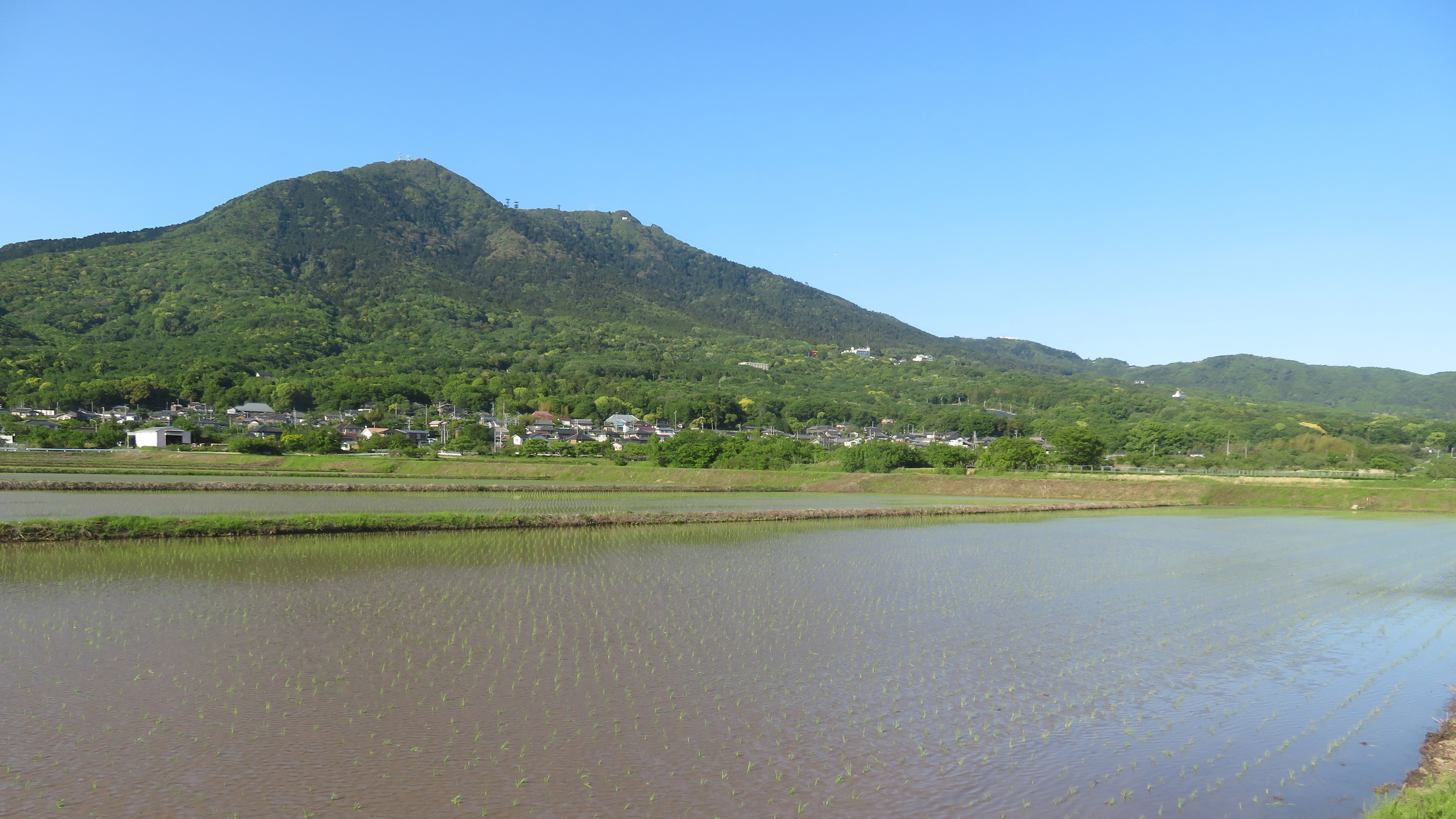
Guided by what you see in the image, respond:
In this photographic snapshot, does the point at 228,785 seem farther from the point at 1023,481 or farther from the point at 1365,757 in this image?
the point at 1023,481

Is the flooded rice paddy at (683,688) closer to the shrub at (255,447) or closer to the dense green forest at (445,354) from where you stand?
the shrub at (255,447)

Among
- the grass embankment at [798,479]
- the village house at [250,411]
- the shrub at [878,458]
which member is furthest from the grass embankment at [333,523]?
the village house at [250,411]

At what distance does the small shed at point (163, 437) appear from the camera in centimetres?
6412

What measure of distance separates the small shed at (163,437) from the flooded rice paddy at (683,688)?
53961mm

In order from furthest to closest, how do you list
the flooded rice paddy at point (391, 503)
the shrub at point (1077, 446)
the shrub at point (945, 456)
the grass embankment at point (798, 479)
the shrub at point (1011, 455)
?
the shrub at point (1077, 446) < the shrub at point (1011, 455) < the shrub at point (945, 456) < the grass embankment at point (798, 479) < the flooded rice paddy at point (391, 503)

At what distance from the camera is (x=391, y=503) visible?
29.6m

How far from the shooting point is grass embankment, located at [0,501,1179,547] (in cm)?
1912

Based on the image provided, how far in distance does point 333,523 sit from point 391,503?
24.4 feet

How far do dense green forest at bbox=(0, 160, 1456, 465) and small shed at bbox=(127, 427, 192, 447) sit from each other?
92.8 feet

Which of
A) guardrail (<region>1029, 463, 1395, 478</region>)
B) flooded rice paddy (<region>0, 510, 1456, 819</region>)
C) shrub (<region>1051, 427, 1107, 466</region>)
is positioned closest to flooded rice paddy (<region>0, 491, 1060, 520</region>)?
flooded rice paddy (<region>0, 510, 1456, 819</region>)

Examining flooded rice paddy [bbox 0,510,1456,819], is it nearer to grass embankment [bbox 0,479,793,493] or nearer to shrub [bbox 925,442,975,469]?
grass embankment [bbox 0,479,793,493]

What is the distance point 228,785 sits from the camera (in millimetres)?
6633

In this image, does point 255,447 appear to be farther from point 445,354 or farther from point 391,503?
point 445,354

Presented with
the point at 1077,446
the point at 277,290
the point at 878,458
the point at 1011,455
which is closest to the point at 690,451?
the point at 878,458
